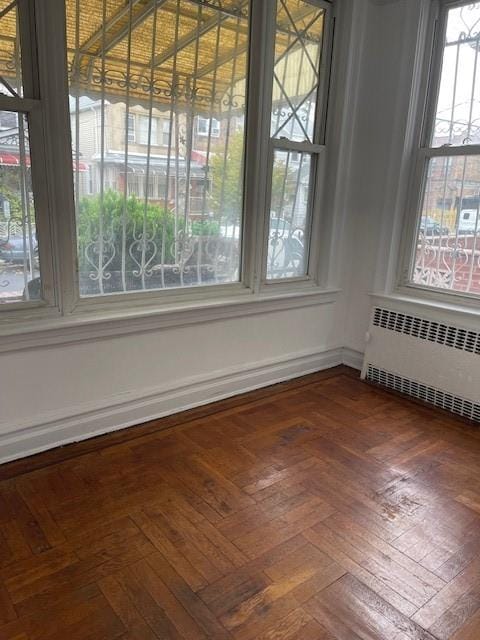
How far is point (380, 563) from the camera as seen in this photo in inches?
67.4

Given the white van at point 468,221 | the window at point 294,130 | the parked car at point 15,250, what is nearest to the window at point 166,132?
the window at point 294,130

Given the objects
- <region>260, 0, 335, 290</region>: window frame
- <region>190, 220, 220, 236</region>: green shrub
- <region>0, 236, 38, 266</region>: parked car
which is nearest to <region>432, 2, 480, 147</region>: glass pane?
<region>260, 0, 335, 290</region>: window frame

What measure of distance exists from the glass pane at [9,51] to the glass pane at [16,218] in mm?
115

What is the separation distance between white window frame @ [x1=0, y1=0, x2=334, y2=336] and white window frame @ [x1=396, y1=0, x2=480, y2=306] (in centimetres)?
59

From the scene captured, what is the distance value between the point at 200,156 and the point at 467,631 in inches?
93.0

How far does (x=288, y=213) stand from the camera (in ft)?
10.0

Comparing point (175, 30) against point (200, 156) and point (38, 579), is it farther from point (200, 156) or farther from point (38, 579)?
point (38, 579)

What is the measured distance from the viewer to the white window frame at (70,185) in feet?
6.61

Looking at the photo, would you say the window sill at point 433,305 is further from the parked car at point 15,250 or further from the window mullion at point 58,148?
the parked car at point 15,250

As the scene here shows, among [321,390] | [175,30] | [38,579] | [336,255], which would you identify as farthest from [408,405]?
[175,30]

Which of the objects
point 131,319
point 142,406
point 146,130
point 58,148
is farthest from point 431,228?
point 58,148

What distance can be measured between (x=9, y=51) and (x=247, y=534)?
2.19 m

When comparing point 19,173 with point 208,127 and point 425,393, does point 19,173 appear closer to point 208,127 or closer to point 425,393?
point 208,127

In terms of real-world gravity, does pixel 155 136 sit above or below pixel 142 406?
above
